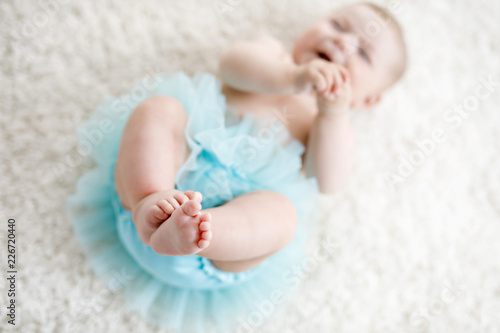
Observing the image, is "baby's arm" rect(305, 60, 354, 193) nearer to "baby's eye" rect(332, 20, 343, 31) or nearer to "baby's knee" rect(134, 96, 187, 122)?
"baby's eye" rect(332, 20, 343, 31)

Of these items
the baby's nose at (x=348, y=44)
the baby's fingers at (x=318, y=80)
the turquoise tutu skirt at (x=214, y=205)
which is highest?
the baby's nose at (x=348, y=44)

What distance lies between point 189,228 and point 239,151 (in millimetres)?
403

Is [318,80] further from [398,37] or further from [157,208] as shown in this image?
[157,208]

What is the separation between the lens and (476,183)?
1469 mm

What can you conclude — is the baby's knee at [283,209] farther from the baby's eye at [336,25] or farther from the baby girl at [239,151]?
the baby's eye at [336,25]

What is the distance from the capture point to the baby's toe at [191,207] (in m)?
0.70

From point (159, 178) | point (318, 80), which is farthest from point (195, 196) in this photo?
point (318, 80)

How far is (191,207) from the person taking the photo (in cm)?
70

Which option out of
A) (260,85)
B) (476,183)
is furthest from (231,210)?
(476,183)

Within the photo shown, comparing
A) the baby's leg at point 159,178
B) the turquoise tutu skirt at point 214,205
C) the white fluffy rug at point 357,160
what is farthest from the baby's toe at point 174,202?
the white fluffy rug at point 357,160

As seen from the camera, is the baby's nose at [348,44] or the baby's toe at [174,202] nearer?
the baby's toe at [174,202]

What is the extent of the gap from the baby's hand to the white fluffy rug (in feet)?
1.07

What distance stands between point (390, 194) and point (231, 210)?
679mm

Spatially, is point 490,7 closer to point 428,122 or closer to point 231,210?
point 428,122
